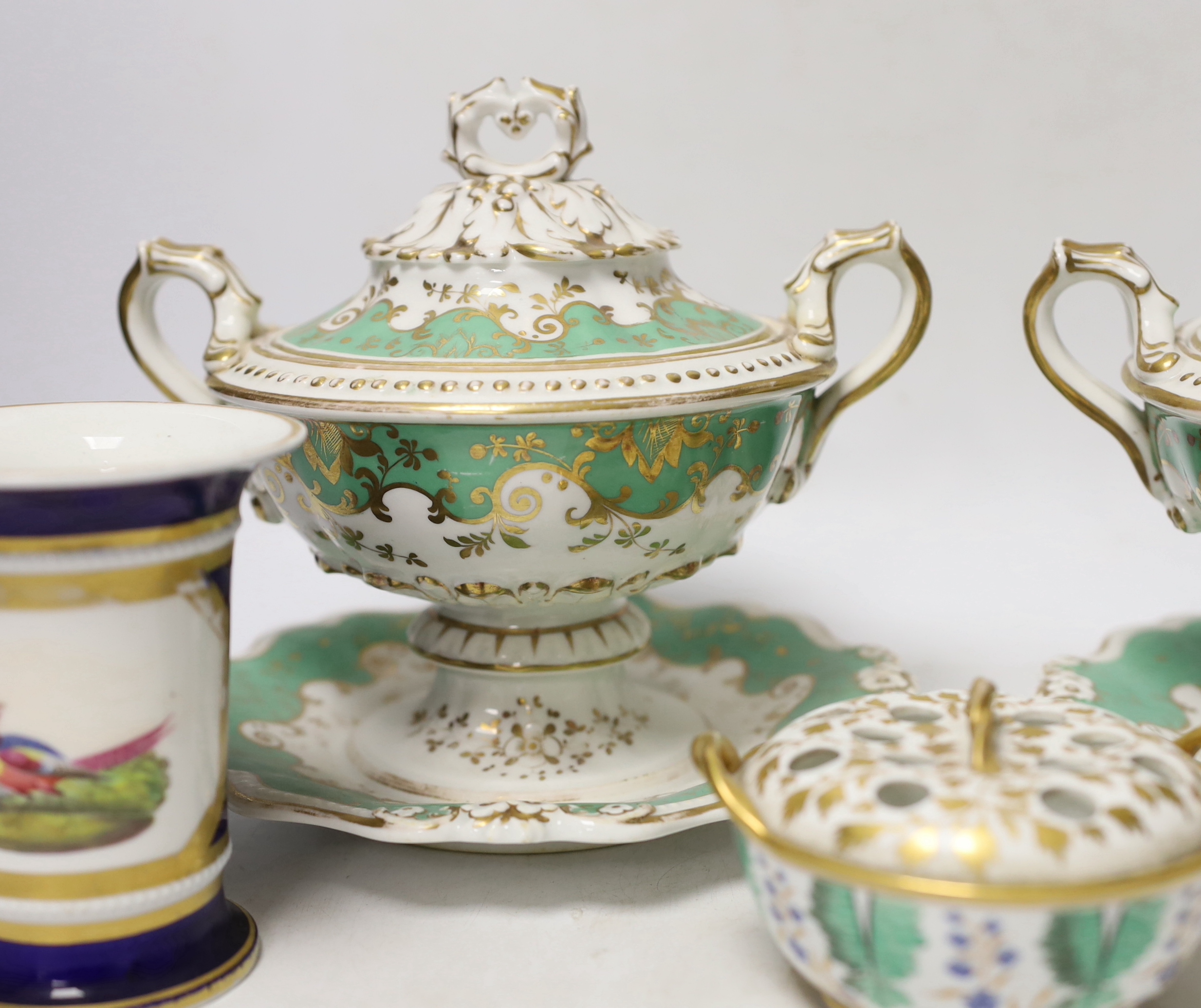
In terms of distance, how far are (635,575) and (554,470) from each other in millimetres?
189

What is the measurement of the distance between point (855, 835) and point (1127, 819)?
7.8 inches

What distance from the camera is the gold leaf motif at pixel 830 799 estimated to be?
1.18 metres

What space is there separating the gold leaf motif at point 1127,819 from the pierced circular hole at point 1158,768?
0.06 m

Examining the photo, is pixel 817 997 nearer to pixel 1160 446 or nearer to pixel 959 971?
pixel 959 971

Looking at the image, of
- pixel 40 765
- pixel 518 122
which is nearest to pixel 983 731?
pixel 40 765

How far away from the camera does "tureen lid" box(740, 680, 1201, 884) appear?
3.70 feet

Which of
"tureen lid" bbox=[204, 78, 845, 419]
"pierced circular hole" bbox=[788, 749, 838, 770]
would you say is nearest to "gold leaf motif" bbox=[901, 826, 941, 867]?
"pierced circular hole" bbox=[788, 749, 838, 770]

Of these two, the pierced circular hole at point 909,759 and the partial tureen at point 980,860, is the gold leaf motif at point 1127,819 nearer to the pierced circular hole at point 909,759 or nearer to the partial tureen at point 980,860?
the partial tureen at point 980,860

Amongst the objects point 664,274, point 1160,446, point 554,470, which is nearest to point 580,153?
point 664,274

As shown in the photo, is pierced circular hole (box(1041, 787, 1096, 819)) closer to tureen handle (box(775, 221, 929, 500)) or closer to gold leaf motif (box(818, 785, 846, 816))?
gold leaf motif (box(818, 785, 846, 816))

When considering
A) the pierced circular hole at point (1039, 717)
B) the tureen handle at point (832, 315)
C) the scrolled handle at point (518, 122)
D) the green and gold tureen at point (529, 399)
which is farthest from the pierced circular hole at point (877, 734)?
the scrolled handle at point (518, 122)

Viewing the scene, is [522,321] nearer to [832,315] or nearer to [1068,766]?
[832,315]

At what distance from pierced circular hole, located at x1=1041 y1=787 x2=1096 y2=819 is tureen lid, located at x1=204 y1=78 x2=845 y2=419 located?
53 centimetres

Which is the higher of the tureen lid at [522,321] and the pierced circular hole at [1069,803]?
the tureen lid at [522,321]
